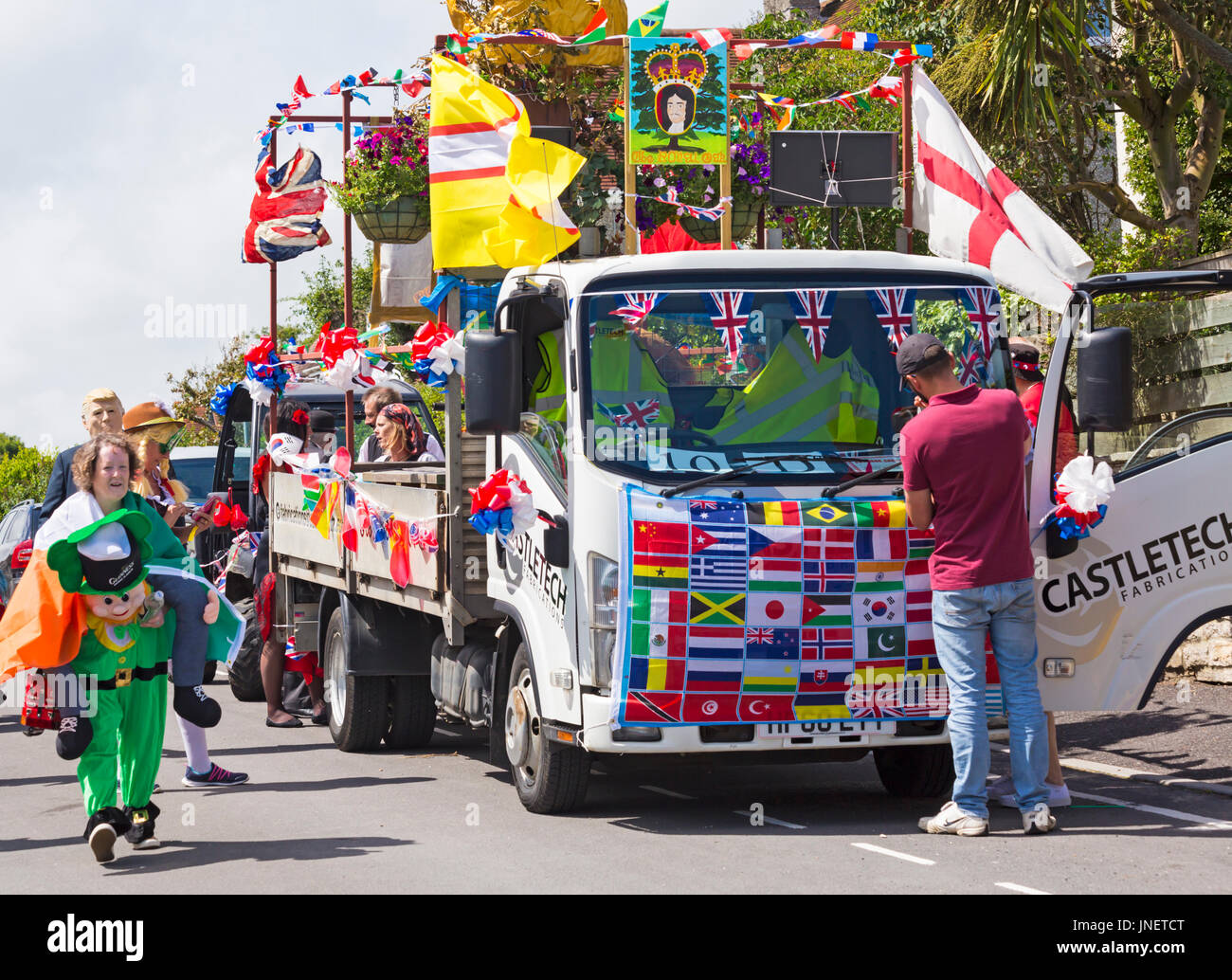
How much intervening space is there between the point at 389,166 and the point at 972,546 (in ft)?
18.7

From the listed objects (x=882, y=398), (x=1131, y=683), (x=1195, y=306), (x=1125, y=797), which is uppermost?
(x=1195, y=306)

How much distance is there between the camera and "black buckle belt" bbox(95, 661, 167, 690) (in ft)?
24.6

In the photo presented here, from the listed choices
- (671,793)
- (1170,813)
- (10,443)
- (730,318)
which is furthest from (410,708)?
(10,443)

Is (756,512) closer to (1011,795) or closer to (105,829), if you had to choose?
(1011,795)

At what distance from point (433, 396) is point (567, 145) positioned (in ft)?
27.2

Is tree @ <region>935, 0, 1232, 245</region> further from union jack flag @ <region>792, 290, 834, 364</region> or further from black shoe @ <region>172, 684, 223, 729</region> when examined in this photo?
black shoe @ <region>172, 684, 223, 729</region>

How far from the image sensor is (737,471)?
751cm

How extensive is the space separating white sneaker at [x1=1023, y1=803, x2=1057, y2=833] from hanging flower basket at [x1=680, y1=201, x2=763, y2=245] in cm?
390

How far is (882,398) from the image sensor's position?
786 centimetres

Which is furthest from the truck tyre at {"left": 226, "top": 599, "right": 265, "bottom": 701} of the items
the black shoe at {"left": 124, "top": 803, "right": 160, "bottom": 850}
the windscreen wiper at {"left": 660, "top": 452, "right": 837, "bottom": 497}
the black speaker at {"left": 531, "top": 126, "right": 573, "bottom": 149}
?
the windscreen wiper at {"left": 660, "top": 452, "right": 837, "bottom": 497}

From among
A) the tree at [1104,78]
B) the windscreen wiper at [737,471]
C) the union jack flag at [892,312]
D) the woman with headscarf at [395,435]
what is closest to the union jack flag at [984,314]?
the union jack flag at [892,312]

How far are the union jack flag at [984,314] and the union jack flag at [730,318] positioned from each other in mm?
1094
